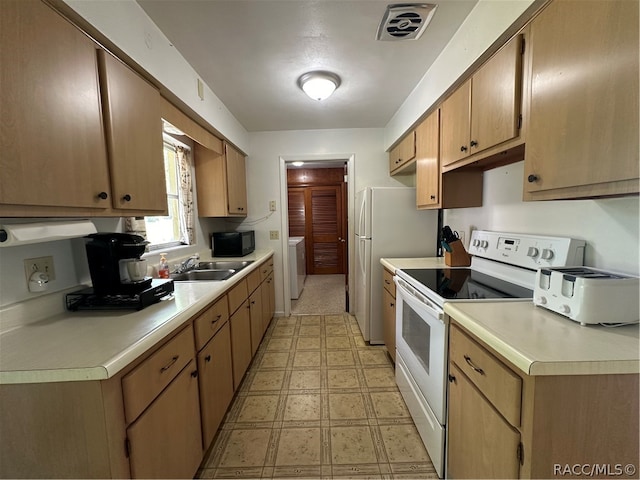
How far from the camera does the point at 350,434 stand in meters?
1.55

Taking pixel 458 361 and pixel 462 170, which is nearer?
pixel 458 361

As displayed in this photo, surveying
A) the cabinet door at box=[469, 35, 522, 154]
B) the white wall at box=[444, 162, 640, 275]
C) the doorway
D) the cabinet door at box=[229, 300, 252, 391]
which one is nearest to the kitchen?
the white wall at box=[444, 162, 640, 275]

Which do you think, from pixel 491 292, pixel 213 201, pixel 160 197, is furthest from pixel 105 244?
pixel 491 292

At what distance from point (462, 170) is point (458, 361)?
55.1 inches

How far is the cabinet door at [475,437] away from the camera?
81 cm

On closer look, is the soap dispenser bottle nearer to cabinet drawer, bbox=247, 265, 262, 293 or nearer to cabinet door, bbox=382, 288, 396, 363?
cabinet drawer, bbox=247, 265, 262, 293

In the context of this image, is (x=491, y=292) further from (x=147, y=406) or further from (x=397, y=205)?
(x=147, y=406)

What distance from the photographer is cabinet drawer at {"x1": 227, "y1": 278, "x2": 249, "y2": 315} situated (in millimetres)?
1722

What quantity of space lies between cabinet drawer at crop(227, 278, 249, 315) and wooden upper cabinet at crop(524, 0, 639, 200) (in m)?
1.73

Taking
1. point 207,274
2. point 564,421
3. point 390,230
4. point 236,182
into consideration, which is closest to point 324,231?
point 236,182

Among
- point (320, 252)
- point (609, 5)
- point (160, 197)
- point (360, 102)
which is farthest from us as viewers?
point (320, 252)

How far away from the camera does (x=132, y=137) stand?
48.6 inches

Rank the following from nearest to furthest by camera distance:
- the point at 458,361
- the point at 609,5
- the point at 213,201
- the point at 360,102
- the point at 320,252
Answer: the point at 609,5
the point at 458,361
the point at 360,102
the point at 213,201
the point at 320,252

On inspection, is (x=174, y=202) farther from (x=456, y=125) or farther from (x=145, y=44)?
(x=456, y=125)
